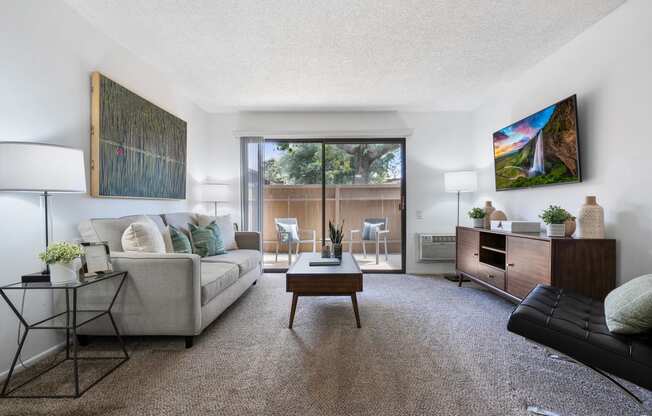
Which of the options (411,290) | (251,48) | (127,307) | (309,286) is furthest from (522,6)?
(127,307)

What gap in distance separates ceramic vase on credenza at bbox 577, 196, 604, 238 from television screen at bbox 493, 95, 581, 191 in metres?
0.28

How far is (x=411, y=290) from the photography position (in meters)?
3.57

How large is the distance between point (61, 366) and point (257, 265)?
1949mm

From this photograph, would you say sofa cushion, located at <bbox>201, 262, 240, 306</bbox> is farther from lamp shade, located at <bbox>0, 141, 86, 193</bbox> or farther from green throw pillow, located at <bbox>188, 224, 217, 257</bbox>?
lamp shade, located at <bbox>0, 141, 86, 193</bbox>

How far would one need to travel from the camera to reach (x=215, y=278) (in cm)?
237

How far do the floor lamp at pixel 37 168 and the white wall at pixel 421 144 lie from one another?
2.77m

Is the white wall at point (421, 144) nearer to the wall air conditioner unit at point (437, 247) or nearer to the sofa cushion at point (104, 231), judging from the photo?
the wall air conditioner unit at point (437, 247)

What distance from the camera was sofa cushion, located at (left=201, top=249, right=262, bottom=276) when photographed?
117 inches

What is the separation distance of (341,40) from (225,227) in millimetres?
2352

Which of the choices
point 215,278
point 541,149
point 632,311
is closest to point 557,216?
point 541,149

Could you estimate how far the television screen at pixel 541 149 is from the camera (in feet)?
8.15

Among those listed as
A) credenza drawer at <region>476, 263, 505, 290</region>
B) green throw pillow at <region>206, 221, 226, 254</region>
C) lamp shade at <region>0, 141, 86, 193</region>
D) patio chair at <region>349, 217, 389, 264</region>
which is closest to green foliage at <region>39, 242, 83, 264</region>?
lamp shade at <region>0, 141, 86, 193</region>

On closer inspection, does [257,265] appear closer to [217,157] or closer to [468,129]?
[217,157]

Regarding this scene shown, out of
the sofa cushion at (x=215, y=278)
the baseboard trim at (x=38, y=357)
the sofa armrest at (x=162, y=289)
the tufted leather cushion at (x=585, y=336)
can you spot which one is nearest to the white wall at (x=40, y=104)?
the baseboard trim at (x=38, y=357)
